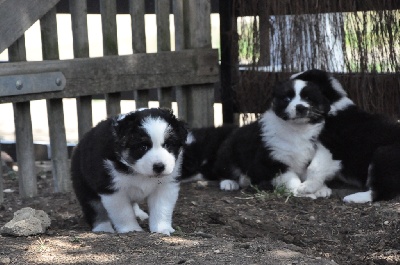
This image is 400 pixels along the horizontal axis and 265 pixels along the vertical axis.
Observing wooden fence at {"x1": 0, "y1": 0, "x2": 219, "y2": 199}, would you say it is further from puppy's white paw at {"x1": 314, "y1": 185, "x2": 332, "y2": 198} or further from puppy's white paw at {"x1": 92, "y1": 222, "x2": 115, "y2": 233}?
puppy's white paw at {"x1": 314, "y1": 185, "x2": 332, "y2": 198}

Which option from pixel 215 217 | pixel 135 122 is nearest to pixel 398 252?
pixel 215 217

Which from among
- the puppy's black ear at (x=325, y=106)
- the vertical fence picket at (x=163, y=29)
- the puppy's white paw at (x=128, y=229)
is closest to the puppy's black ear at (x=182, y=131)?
the puppy's white paw at (x=128, y=229)

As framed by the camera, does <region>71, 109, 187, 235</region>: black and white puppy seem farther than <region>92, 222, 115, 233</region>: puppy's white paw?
No

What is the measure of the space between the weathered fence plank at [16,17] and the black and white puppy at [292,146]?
230 centimetres

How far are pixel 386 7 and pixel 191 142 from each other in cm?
233

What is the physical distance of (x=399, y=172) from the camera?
6926 millimetres

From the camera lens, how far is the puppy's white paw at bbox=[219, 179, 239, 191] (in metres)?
7.77

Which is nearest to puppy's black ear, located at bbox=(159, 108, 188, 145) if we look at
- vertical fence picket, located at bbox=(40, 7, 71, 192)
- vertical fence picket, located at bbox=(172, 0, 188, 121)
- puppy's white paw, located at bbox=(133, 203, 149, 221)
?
puppy's white paw, located at bbox=(133, 203, 149, 221)

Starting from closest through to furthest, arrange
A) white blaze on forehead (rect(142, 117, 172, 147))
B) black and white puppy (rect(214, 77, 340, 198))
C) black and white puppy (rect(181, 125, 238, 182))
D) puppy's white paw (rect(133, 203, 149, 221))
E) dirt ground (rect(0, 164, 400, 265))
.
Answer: dirt ground (rect(0, 164, 400, 265)), white blaze on forehead (rect(142, 117, 172, 147)), puppy's white paw (rect(133, 203, 149, 221)), black and white puppy (rect(214, 77, 340, 198)), black and white puppy (rect(181, 125, 238, 182))

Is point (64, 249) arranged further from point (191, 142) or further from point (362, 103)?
point (362, 103)

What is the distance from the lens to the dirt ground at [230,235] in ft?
16.3

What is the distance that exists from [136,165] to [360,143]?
2.49 metres

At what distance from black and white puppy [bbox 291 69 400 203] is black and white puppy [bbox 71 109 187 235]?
1.92 meters

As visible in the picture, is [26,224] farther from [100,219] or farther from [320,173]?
[320,173]
